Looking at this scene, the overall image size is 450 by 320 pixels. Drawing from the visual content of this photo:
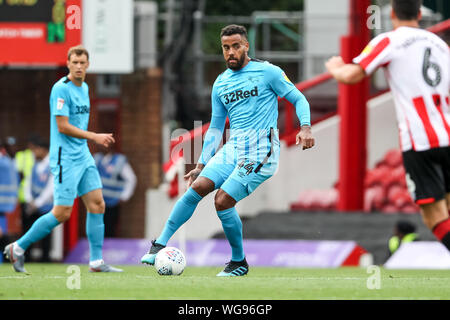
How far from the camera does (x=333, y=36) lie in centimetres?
2056

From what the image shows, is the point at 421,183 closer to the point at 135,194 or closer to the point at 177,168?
the point at 177,168

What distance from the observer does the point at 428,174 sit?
677 cm

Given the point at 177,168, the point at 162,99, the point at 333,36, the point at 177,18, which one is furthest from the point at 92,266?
the point at 177,18

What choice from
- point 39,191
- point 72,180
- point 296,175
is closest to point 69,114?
point 72,180

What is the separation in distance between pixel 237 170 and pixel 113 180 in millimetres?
9626

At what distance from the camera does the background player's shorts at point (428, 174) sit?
6.75 meters

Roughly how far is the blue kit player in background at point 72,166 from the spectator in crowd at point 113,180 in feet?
25.6

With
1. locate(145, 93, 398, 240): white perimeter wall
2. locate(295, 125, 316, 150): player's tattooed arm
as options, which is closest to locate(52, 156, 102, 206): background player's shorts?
locate(295, 125, 316, 150): player's tattooed arm

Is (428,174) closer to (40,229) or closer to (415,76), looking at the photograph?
(415,76)

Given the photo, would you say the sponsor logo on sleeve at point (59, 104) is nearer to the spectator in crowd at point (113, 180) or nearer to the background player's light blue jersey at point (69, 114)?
the background player's light blue jersey at point (69, 114)

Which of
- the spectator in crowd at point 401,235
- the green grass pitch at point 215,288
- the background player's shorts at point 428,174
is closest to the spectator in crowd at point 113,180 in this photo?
the spectator in crowd at point 401,235

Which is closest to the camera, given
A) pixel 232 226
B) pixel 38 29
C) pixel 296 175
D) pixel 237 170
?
pixel 237 170

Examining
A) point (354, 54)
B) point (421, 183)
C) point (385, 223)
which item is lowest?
point (385, 223)
